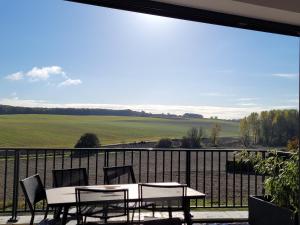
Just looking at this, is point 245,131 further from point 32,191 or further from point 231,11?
point 32,191

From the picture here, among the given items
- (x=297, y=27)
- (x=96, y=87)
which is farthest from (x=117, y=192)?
(x=96, y=87)

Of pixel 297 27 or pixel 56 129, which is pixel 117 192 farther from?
pixel 56 129

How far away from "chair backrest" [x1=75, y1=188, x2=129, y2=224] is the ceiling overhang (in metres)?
1.38

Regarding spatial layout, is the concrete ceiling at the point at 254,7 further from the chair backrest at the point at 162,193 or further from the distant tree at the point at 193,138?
the distant tree at the point at 193,138

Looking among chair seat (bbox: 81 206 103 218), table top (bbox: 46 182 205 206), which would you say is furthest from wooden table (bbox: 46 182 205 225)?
chair seat (bbox: 81 206 103 218)

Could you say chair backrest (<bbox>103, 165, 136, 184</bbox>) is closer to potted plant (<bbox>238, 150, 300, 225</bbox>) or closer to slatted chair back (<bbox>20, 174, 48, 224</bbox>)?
slatted chair back (<bbox>20, 174, 48, 224</bbox>)

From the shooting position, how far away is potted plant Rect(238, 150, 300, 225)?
8.48ft

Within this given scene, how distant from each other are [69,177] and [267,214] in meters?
1.95

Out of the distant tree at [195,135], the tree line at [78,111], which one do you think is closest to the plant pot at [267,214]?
the distant tree at [195,135]

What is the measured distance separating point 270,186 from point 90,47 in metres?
7.51

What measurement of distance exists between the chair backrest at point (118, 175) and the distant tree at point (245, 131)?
1610mm

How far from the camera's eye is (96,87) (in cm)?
1542

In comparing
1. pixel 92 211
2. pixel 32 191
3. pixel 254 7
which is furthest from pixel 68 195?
pixel 254 7

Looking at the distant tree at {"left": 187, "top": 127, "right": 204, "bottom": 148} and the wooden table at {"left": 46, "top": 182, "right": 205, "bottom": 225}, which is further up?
the distant tree at {"left": 187, "top": 127, "right": 204, "bottom": 148}
